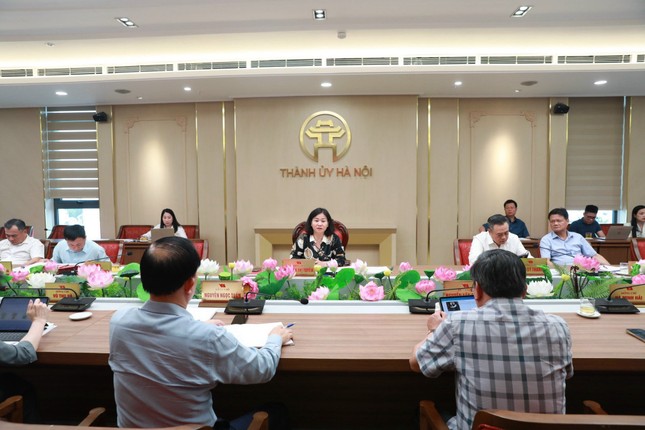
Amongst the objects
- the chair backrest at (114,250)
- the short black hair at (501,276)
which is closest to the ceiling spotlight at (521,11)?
the short black hair at (501,276)

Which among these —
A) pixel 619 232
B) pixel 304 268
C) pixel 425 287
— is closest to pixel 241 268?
pixel 304 268

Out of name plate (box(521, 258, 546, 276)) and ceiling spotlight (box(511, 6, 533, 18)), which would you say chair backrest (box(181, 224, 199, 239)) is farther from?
name plate (box(521, 258, 546, 276))

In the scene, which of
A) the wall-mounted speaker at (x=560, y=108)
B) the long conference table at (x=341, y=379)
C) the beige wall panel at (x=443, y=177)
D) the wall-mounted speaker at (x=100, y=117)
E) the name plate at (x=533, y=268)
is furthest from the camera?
the wall-mounted speaker at (x=100, y=117)

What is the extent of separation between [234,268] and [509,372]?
1664 mm

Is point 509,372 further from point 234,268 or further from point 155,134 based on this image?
point 155,134

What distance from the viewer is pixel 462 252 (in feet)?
13.5

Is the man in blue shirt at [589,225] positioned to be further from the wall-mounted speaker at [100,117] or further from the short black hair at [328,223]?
the wall-mounted speaker at [100,117]

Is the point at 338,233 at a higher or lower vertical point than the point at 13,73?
lower

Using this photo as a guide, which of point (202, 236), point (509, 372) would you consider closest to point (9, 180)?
point (202, 236)

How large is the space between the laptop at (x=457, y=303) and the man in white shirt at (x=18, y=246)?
12.2 ft

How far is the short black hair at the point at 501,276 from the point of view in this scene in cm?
129

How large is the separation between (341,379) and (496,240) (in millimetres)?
2109

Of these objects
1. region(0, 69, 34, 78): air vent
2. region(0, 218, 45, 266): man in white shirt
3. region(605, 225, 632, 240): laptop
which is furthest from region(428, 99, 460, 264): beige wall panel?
region(0, 69, 34, 78): air vent

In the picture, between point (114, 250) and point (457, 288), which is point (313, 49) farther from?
point (457, 288)
